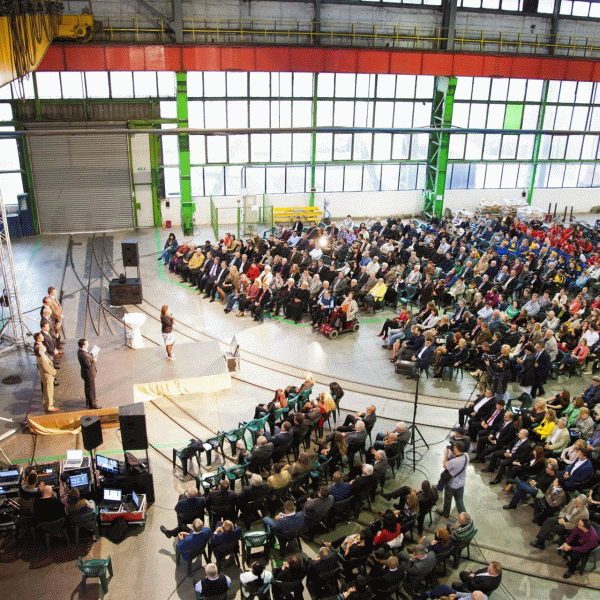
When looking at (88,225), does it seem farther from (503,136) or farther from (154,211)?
(503,136)

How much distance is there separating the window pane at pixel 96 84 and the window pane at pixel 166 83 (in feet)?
7.11

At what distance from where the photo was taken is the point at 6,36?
12750 millimetres

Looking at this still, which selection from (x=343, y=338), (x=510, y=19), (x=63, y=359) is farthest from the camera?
(x=510, y=19)

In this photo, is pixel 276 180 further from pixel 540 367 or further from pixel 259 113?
pixel 540 367

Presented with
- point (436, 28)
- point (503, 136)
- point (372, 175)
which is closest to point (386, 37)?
point (436, 28)

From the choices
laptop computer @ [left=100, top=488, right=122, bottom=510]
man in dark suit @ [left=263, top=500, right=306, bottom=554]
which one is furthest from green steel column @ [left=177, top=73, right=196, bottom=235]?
man in dark suit @ [left=263, top=500, right=306, bottom=554]

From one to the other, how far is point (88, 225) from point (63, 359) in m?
13.1

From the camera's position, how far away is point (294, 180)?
28391 millimetres

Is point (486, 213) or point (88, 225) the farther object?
point (486, 213)

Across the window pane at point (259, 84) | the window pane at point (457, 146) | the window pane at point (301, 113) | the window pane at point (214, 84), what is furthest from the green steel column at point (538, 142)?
the window pane at point (214, 84)

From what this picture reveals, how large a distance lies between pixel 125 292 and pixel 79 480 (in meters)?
9.20

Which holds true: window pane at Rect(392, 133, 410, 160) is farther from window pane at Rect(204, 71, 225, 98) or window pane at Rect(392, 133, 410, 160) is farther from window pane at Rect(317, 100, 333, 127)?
window pane at Rect(204, 71, 225, 98)

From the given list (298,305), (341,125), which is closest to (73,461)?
(298,305)

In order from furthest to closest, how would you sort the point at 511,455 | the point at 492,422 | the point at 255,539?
the point at 492,422, the point at 511,455, the point at 255,539
